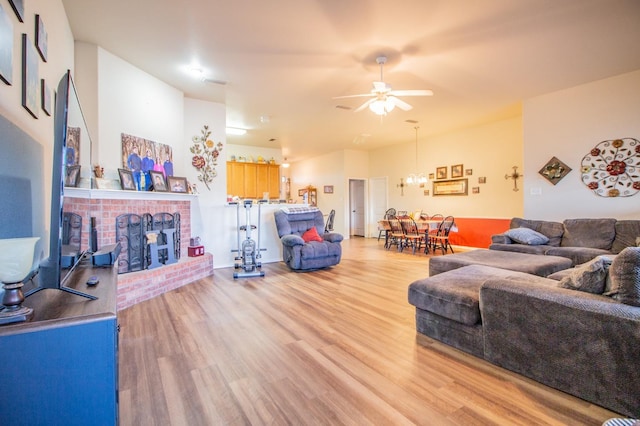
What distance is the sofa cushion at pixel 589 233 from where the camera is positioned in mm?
4102

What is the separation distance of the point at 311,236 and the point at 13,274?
443 centimetres

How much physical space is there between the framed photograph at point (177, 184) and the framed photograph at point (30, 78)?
8.31ft

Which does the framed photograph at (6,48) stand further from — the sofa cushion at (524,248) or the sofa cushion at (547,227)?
the sofa cushion at (547,227)

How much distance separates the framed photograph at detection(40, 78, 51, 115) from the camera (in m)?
1.88

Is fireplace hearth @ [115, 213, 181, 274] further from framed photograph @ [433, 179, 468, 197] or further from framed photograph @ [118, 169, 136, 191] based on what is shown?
framed photograph @ [433, 179, 468, 197]

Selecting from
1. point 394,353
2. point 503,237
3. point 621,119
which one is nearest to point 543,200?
point 503,237

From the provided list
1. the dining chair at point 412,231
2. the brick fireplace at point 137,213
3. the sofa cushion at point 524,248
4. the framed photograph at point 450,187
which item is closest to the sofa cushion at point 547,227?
the sofa cushion at point 524,248

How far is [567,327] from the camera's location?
65.2 inches

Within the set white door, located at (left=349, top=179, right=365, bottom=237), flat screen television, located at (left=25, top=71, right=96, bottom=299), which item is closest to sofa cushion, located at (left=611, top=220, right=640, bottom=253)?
flat screen television, located at (left=25, top=71, right=96, bottom=299)

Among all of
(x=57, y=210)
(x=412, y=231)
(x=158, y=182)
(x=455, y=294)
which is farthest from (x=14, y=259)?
(x=412, y=231)

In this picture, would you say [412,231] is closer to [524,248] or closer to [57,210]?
[524,248]

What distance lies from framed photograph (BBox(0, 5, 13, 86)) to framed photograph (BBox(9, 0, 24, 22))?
0.11m

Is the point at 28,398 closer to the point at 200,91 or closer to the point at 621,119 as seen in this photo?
the point at 200,91

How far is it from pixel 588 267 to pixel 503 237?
318cm
